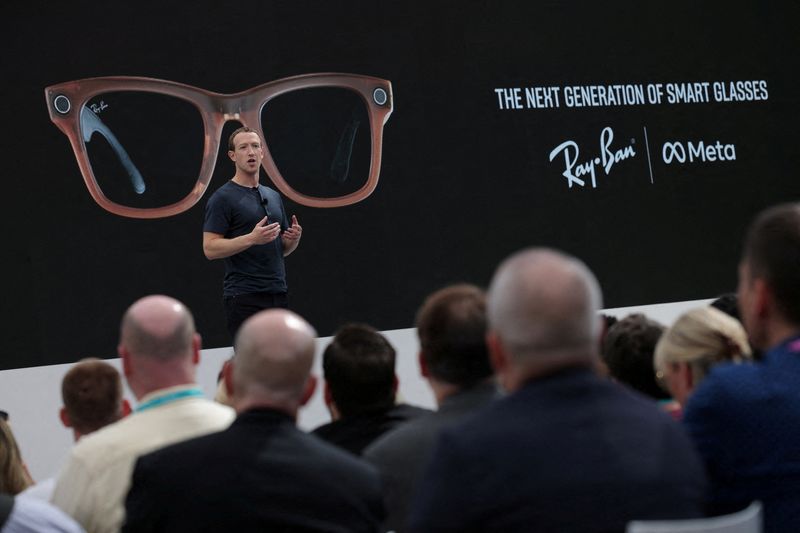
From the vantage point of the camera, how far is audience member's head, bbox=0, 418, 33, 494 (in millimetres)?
2410

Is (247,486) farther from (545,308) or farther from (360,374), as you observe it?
(360,374)

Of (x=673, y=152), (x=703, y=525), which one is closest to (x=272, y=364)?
(x=703, y=525)

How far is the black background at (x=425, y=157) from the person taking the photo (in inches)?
195

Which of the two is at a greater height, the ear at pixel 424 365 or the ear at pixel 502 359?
the ear at pixel 502 359

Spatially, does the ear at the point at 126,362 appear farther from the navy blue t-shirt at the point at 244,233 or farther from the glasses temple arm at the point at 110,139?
the glasses temple arm at the point at 110,139

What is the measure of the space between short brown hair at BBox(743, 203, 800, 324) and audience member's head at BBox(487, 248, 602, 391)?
1.45ft

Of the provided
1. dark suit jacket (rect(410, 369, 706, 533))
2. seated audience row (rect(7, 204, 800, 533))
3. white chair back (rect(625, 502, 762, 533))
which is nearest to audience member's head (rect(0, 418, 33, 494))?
seated audience row (rect(7, 204, 800, 533))

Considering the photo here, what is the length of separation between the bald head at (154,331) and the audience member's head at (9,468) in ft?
1.65

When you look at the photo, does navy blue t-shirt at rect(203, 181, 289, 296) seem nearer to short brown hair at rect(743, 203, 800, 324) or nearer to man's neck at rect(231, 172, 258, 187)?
man's neck at rect(231, 172, 258, 187)

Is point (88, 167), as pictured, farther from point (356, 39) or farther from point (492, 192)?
point (492, 192)

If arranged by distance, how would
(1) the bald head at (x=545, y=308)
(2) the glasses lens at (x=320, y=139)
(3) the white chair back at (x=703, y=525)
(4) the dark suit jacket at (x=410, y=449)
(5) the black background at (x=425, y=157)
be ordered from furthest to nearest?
1. (2) the glasses lens at (x=320, y=139)
2. (5) the black background at (x=425, y=157)
3. (4) the dark suit jacket at (x=410, y=449)
4. (1) the bald head at (x=545, y=308)
5. (3) the white chair back at (x=703, y=525)

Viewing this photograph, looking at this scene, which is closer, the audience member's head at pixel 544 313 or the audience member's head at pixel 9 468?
the audience member's head at pixel 544 313

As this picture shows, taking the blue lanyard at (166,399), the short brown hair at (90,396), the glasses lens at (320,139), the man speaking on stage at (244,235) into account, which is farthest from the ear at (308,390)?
the glasses lens at (320,139)

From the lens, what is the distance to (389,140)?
556cm
